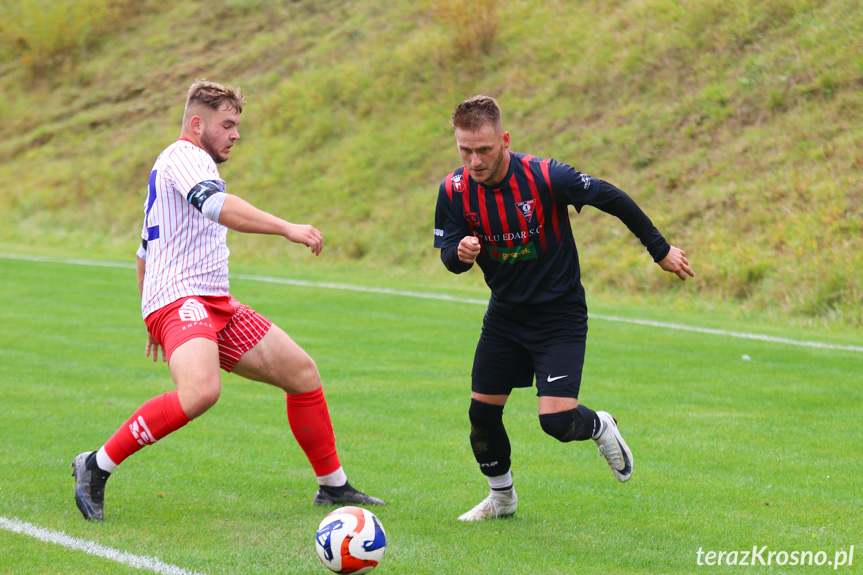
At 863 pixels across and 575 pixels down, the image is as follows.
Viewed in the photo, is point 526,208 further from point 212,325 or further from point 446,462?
point 446,462

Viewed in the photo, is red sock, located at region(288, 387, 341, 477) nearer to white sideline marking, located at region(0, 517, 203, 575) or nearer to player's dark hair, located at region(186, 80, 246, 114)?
white sideline marking, located at region(0, 517, 203, 575)

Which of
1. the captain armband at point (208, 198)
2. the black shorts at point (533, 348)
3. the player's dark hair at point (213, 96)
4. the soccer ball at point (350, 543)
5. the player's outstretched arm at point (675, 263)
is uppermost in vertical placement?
the player's dark hair at point (213, 96)

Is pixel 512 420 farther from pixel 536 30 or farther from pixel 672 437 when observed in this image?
pixel 536 30

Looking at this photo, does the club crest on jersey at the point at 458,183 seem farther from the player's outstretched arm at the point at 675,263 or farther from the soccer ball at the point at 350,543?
the soccer ball at the point at 350,543

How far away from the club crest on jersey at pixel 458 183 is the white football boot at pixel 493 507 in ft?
5.87

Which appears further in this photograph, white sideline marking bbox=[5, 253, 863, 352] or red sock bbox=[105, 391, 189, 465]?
white sideline marking bbox=[5, 253, 863, 352]

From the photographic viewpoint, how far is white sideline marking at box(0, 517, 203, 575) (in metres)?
4.42

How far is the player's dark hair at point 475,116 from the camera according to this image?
15.9 feet

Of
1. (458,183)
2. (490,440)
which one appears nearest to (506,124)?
(458,183)

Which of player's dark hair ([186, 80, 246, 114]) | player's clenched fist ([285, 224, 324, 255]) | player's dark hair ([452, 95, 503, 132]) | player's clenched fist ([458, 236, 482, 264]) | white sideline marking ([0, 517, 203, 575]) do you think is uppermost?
player's dark hair ([186, 80, 246, 114])

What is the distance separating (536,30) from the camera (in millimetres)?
25828

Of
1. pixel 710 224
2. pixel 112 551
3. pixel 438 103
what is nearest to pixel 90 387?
pixel 112 551

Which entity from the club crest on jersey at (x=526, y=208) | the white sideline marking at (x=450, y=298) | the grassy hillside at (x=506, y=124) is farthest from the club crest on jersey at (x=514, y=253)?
the grassy hillside at (x=506, y=124)

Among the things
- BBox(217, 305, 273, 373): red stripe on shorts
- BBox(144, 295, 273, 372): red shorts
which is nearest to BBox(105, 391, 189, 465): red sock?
BBox(144, 295, 273, 372): red shorts
